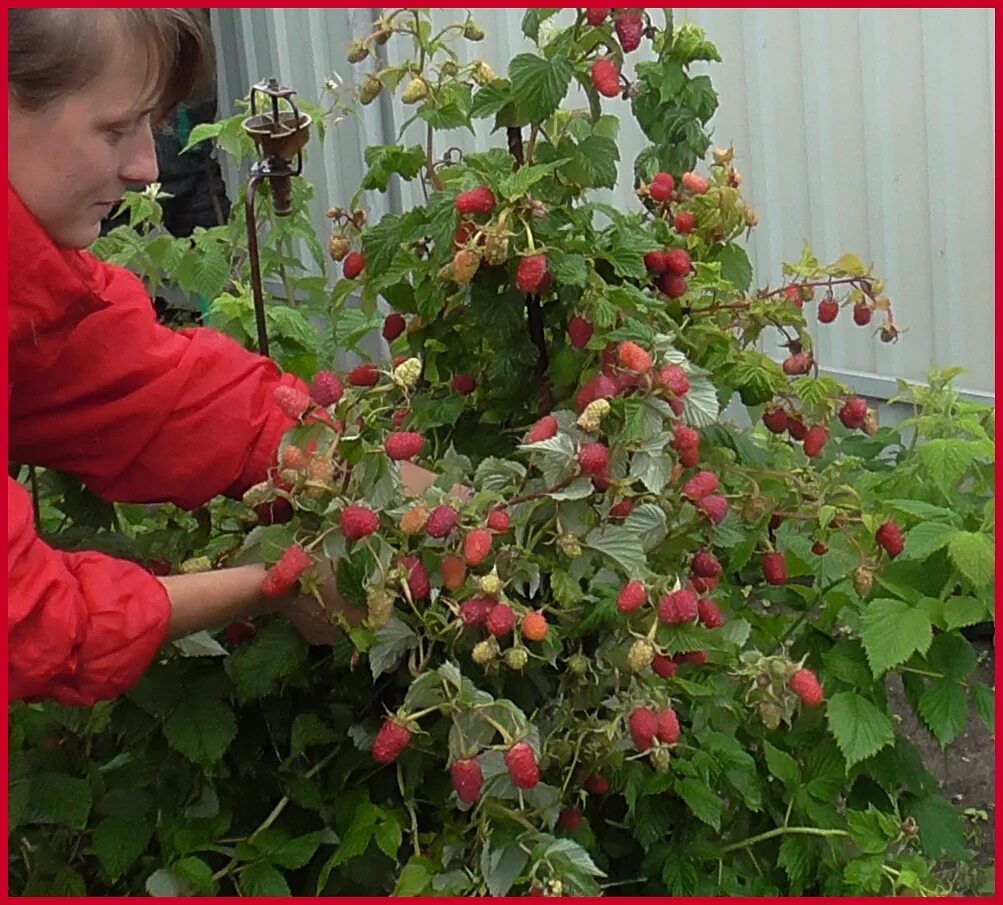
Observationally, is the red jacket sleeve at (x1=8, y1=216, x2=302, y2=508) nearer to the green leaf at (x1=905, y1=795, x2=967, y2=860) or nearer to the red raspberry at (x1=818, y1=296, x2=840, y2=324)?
the red raspberry at (x1=818, y1=296, x2=840, y2=324)

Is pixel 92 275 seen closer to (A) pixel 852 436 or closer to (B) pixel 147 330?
(B) pixel 147 330

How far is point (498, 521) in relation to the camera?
951 mm

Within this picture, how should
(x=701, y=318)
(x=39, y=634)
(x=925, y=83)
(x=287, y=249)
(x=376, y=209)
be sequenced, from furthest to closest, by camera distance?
(x=376, y=209) < (x=925, y=83) < (x=287, y=249) < (x=701, y=318) < (x=39, y=634)

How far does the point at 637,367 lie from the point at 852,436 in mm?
823

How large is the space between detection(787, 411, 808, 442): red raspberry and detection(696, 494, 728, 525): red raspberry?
27 cm

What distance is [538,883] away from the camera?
1.00 metres

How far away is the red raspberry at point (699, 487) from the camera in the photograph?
3.42 ft

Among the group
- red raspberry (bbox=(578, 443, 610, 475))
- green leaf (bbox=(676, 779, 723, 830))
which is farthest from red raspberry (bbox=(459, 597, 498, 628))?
green leaf (bbox=(676, 779, 723, 830))

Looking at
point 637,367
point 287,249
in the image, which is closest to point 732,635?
point 637,367

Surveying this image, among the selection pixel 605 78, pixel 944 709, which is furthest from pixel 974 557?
pixel 605 78

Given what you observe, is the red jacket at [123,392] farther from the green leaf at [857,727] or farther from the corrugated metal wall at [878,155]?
the corrugated metal wall at [878,155]

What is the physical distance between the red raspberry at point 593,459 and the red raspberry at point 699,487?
10 cm

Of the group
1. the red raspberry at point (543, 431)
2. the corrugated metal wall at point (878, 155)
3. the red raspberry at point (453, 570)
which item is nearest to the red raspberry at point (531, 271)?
the red raspberry at point (543, 431)

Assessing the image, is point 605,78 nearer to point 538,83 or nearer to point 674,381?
point 538,83
